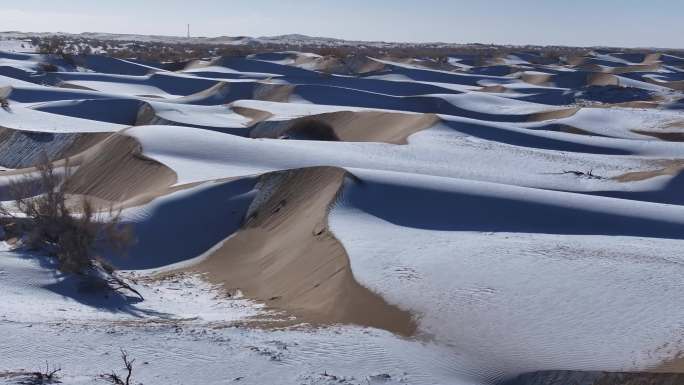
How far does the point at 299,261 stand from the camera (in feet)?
42.2

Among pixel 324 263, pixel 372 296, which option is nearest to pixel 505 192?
pixel 324 263

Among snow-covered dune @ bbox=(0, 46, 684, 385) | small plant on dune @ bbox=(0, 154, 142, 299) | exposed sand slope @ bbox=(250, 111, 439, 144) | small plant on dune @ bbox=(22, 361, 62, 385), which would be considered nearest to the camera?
small plant on dune @ bbox=(22, 361, 62, 385)

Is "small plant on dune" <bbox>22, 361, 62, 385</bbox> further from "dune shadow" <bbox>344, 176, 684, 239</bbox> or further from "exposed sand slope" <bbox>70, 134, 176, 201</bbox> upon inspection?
"exposed sand slope" <bbox>70, 134, 176, 201</bbox>

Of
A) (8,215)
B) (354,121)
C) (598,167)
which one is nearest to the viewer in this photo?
(8,215)

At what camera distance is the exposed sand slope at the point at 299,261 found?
9.98 meters

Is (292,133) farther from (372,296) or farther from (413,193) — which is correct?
(372,296)

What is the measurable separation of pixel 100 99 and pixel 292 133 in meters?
9.71

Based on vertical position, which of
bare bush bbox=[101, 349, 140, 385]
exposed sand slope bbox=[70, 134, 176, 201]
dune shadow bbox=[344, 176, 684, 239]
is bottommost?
exposed sand slope bbox=[70, 134, 176, 201]

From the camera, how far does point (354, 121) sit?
30500mm

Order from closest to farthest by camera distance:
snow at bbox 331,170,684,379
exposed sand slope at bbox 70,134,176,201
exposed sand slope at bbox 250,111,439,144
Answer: snow at bbox 331,170,684,379, exposed sand slope at bbox 70,134,176,201, exposed sand slope at bbox 250,111,439,144

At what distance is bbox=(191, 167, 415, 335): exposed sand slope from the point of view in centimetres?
998

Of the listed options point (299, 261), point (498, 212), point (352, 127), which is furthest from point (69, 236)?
point (352, 127)

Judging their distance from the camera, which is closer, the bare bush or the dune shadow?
the bare bush

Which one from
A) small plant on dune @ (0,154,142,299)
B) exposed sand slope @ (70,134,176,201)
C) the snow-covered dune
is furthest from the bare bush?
exposed sand slope @ (70,134,176,201)
